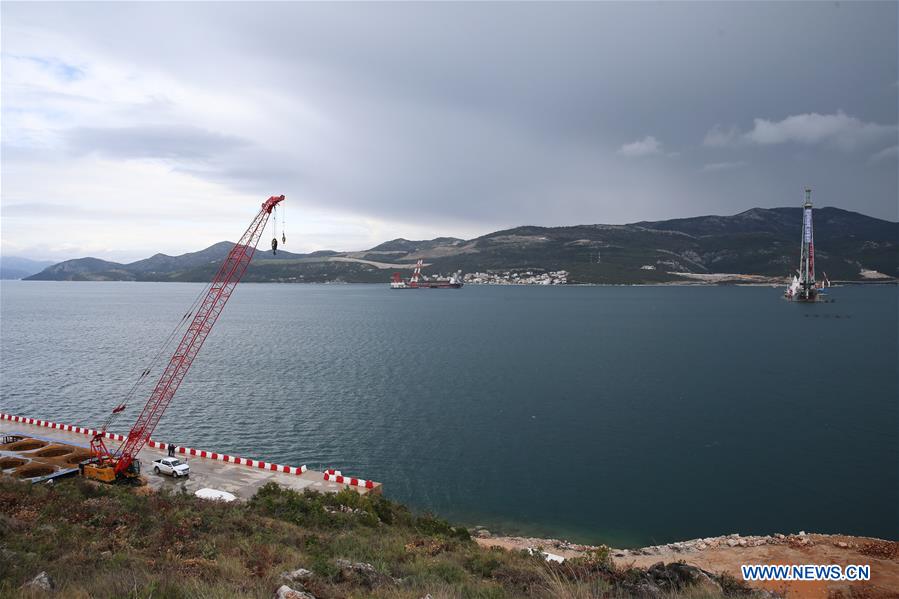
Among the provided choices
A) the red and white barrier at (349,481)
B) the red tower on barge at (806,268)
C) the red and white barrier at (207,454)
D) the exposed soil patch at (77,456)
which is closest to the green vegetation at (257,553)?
the red and white barrier at (349,481)

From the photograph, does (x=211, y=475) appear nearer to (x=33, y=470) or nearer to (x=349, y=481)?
(x=349, y=481)

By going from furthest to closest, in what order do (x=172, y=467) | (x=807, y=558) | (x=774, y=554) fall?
1. (x=172, y=467)
2. (x=774, y=554)
3. (x=807, y=558)

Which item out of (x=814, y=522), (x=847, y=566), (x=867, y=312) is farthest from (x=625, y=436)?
(x=867, y=312)

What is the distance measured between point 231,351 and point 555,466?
219 ft

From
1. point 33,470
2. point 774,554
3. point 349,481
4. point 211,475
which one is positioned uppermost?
point 33,470

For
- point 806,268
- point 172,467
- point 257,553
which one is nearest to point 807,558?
point 257,553

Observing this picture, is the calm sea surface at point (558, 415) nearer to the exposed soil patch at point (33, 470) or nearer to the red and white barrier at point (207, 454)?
the red and white barrier at point (207, 454)

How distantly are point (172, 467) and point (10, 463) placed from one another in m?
8.66

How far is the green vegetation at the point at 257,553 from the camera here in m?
11.9

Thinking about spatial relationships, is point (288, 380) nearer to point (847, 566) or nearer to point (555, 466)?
point (555, 466)

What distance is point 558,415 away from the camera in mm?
50562

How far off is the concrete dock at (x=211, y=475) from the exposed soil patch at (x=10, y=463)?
1.9 inches

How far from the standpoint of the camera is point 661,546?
86.7 feet

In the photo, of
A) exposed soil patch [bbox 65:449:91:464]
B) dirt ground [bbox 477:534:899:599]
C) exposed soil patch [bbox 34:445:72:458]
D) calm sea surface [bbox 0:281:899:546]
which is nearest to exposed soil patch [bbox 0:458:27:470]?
exposed soil patch [bbox 34:445:72:458]
